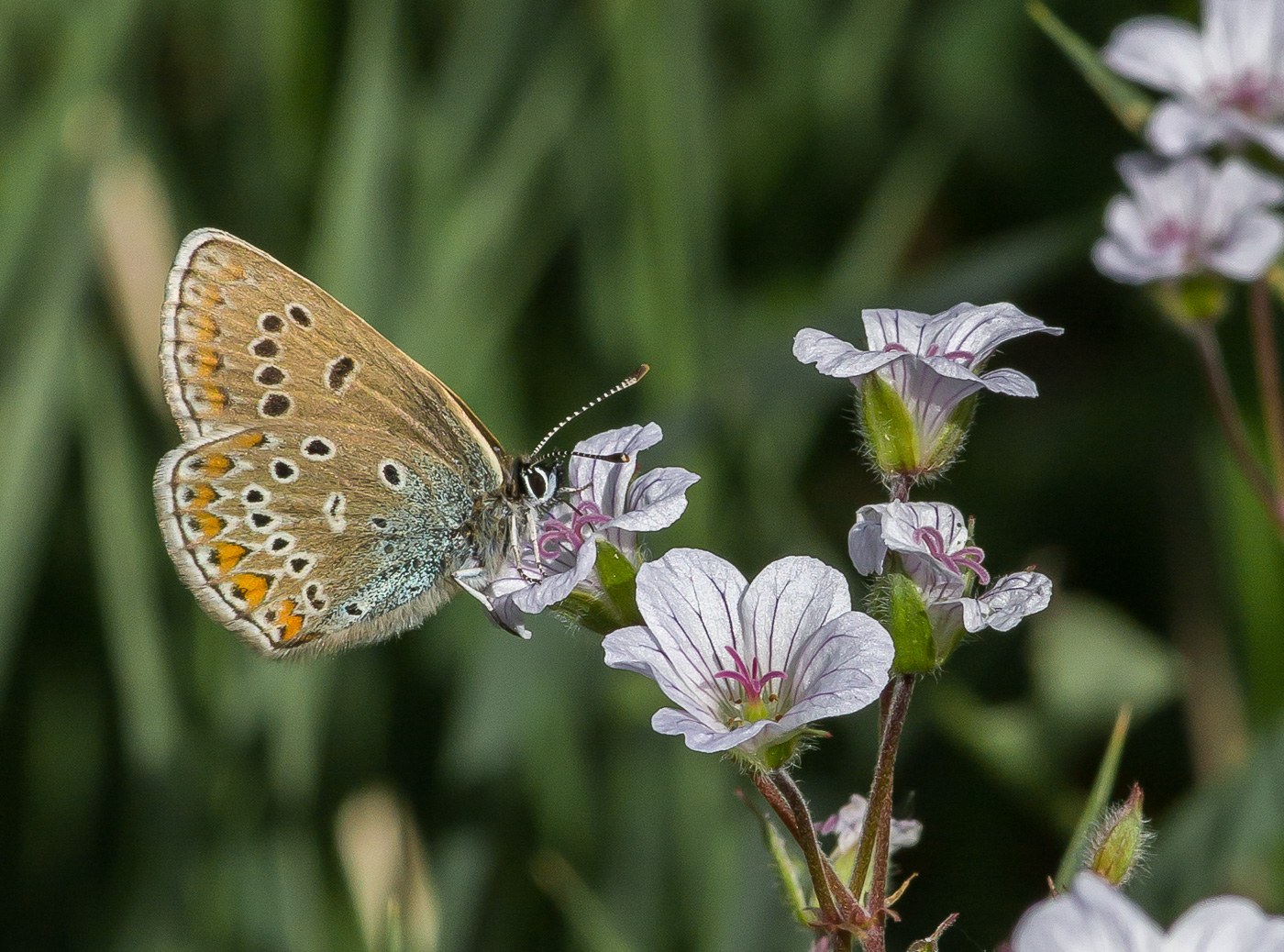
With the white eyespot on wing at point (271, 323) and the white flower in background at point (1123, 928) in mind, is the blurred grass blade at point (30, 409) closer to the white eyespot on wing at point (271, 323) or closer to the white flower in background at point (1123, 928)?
the white eyespot on wing at point (271, 323)

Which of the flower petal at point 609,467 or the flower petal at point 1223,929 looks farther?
the flower petal at point 609,467

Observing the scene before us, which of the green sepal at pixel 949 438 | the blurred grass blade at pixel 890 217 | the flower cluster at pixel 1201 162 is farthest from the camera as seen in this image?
the blurred grass blade at pixel 890 217

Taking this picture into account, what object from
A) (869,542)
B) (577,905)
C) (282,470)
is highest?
(869,542)

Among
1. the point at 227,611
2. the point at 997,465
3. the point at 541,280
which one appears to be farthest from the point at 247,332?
the point at 997,465

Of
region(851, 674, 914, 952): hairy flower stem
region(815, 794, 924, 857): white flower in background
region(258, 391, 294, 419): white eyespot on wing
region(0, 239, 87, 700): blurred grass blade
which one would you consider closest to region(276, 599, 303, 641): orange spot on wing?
region(258, 391, 294, 419): white eyespot on wing

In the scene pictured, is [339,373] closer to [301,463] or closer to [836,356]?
[301,463]

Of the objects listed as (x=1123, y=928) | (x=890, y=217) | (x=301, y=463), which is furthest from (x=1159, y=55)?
(x=1123, y=928)

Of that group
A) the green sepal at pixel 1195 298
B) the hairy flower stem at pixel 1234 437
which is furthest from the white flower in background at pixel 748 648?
the green sepal at pixel 1195 298

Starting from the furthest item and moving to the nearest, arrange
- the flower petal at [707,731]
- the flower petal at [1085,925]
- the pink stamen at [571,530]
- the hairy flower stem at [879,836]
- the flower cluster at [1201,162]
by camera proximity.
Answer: the flower cluster at [1201,162], the pink stamen at [571,530], the hairy flower stem at [879,836], the flower petal at [707,731], the flower petal at [1085,925]
